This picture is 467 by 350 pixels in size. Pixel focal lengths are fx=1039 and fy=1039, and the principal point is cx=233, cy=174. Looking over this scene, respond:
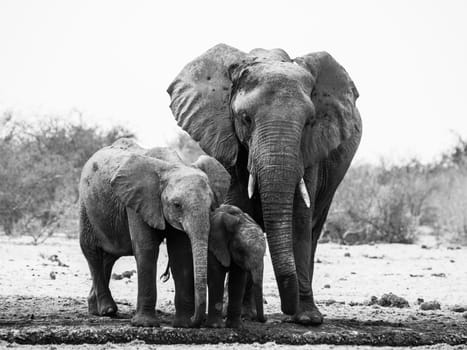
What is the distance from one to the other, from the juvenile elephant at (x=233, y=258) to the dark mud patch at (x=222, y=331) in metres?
0.24

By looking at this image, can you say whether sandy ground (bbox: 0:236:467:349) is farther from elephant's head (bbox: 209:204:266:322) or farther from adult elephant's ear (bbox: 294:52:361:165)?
adult elephant's ear (bbox: 294:52:361:165)

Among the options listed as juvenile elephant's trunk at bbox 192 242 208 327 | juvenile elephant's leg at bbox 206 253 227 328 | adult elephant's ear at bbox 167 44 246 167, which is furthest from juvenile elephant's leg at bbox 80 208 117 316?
juvenile elephant's trunk at bbox 192 242 208 327

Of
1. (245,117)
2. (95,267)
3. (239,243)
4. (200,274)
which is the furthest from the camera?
(95,267)

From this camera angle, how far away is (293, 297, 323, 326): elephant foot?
8797 mm

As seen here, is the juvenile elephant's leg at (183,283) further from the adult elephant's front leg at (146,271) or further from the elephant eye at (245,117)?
the elephant eye at (245,117)

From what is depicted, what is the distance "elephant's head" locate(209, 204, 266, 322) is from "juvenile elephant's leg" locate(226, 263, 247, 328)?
152 mm

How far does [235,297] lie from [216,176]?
1.02 m

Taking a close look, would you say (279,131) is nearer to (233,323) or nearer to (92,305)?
(233,323)

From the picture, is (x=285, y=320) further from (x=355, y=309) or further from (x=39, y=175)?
(x=39, y=175)

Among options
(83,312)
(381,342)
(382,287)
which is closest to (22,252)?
(382,287)

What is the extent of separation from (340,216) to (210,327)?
1699 centimetres

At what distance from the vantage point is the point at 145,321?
27.1 ft

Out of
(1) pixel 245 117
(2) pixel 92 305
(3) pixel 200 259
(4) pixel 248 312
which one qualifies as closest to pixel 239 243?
(3) pixel 200 259

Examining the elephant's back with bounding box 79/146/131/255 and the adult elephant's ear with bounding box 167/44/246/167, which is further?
the adult elephant's ear with bounding box 167/44/246/167
